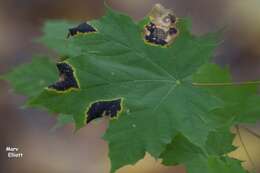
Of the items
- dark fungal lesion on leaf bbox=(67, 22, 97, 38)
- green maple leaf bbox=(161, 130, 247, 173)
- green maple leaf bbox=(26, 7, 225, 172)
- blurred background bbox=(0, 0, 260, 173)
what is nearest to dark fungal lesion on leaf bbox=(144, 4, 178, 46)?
green maple leaf bbox=(26, 7, 225, 172)

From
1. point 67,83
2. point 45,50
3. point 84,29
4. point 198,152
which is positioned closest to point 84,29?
point 84,29

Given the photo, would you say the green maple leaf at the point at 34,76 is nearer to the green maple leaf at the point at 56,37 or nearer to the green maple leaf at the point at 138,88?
the green maple leaf at the point at 56,37

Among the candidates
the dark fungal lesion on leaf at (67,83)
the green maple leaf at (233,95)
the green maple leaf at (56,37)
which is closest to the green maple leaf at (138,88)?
the dark fungal lesion on leaf at (67,83)

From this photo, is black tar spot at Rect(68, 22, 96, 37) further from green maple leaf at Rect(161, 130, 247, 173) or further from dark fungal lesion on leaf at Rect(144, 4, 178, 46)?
green maple leaf at Rect(161, 130, 247, 173)

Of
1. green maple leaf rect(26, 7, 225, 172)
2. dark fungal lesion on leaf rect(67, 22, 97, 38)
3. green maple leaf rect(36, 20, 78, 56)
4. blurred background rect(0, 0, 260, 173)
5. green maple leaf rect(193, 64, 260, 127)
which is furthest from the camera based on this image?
blurred background rect(0, 0, 260, 173)

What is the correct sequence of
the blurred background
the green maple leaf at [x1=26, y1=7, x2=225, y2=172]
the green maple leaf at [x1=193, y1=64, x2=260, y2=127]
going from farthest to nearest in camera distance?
1. the blurred background
2. the green maple leaf at [x1=193, y1=64, x2=260, y2=127]
3. the green maple leaf at [x1=26, y1=7, x2=225, y2=172]

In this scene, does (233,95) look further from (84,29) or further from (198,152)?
(84,29)

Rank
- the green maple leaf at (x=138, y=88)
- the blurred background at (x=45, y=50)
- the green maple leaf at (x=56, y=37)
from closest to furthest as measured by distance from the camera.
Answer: the green maple leaf at (x=138, y=88)
the green maple leaf at (x=56, y=37)
the blurred background at (x=45, y=50)
